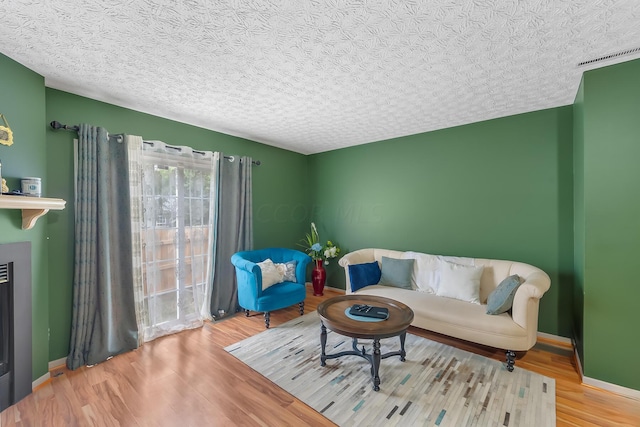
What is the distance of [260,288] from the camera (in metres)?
3.11

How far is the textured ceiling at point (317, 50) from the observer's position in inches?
56.0

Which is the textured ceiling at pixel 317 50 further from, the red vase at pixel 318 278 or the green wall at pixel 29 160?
the red vase at pixel 318 278

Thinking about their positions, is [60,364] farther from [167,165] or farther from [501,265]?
[501,265]

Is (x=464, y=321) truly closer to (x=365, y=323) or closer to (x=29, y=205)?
(x=365, y=323)

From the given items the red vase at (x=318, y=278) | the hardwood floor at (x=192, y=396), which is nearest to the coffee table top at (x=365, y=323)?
the hardwood floor at (x=192, y=396)

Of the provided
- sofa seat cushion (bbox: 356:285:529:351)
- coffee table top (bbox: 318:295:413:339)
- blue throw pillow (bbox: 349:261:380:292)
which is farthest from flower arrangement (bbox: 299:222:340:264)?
coffee table top (bbox: 318:295:413:339)

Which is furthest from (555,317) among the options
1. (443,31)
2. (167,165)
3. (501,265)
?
(167,165)

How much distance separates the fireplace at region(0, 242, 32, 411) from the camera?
6.06ft

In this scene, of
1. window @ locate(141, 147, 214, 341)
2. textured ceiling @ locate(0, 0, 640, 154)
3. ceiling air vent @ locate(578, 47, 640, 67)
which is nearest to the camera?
textured ceiling @ locate(0, 0, 640, 154)

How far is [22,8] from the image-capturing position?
140 centimetres

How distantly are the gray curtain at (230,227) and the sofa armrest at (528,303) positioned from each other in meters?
3.24

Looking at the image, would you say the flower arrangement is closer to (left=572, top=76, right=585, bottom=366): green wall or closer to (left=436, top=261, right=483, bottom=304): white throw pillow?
(left=436, top=261, right=483, bottom=304): white throw pillow

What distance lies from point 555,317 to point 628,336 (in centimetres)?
90

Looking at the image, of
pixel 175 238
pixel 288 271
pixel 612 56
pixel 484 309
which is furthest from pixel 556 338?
pixel 175 238
